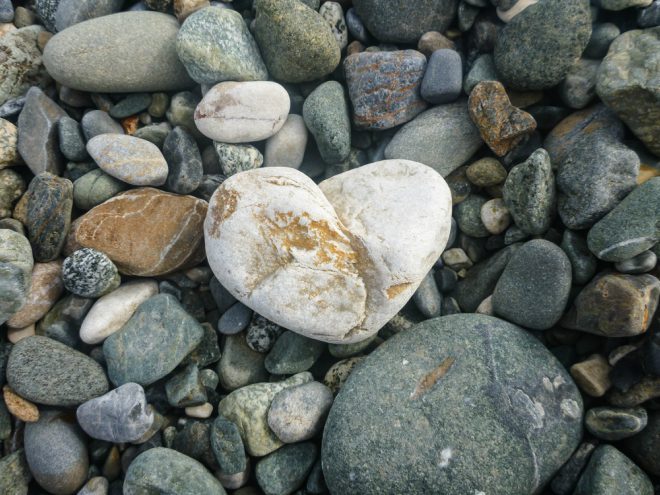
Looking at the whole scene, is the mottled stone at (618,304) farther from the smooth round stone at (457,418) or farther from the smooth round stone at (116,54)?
the smooth round stone at (116,54)

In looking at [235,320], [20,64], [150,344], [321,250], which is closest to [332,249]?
[321,250]

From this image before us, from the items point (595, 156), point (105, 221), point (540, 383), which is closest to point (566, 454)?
point (540, 383)

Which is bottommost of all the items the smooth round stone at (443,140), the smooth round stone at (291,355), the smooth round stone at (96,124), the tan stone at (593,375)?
the smooth round stone at (291,355)

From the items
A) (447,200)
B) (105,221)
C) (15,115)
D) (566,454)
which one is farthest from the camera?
(15,115)

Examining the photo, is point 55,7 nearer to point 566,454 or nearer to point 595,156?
point 595,156

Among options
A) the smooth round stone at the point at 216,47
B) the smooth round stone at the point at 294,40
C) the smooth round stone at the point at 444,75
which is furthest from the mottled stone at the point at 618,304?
the smooth round stone at the point at 216,47

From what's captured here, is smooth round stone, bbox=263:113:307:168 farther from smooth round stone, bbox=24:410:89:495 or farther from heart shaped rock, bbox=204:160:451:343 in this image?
smooth round stone, bbox=24:410:89:495

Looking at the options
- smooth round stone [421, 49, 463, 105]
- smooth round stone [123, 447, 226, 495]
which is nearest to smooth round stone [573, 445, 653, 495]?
smooth round stone [123, 447, 226, 495]
